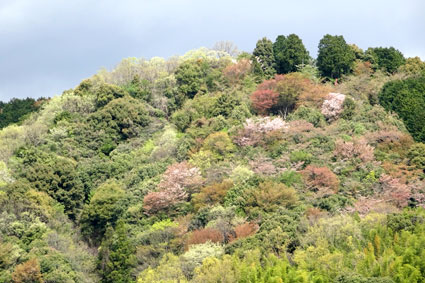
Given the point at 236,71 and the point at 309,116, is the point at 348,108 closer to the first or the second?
the point at 309,116

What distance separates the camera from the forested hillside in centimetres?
4262

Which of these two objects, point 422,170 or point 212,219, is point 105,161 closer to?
point 212,219

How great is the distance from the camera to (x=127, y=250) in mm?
48844

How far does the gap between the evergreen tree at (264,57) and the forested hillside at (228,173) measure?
0.18 m

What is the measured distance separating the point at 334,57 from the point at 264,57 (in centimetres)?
626

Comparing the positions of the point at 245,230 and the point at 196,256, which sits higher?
the point at 245,230

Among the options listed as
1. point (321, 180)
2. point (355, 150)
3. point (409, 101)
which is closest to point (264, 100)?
point (409, 101)

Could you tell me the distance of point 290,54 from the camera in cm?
7094

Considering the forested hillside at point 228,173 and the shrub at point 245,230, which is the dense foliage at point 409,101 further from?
the shrub at point 245,230

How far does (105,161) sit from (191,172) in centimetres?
1106

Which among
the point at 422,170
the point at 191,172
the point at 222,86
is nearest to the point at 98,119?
the point at 222,86

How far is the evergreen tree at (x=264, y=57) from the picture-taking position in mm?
70812

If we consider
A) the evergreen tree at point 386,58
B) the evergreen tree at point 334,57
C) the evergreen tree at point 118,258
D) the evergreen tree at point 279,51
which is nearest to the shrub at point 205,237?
the evergreen tree at point 118,258

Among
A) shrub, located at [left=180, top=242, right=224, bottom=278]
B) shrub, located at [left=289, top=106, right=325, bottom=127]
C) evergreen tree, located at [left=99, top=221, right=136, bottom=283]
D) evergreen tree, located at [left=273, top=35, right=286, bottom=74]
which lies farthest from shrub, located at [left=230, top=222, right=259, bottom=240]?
evergreen tree, located at [left=273, top=35, right=286, bottom=74]
